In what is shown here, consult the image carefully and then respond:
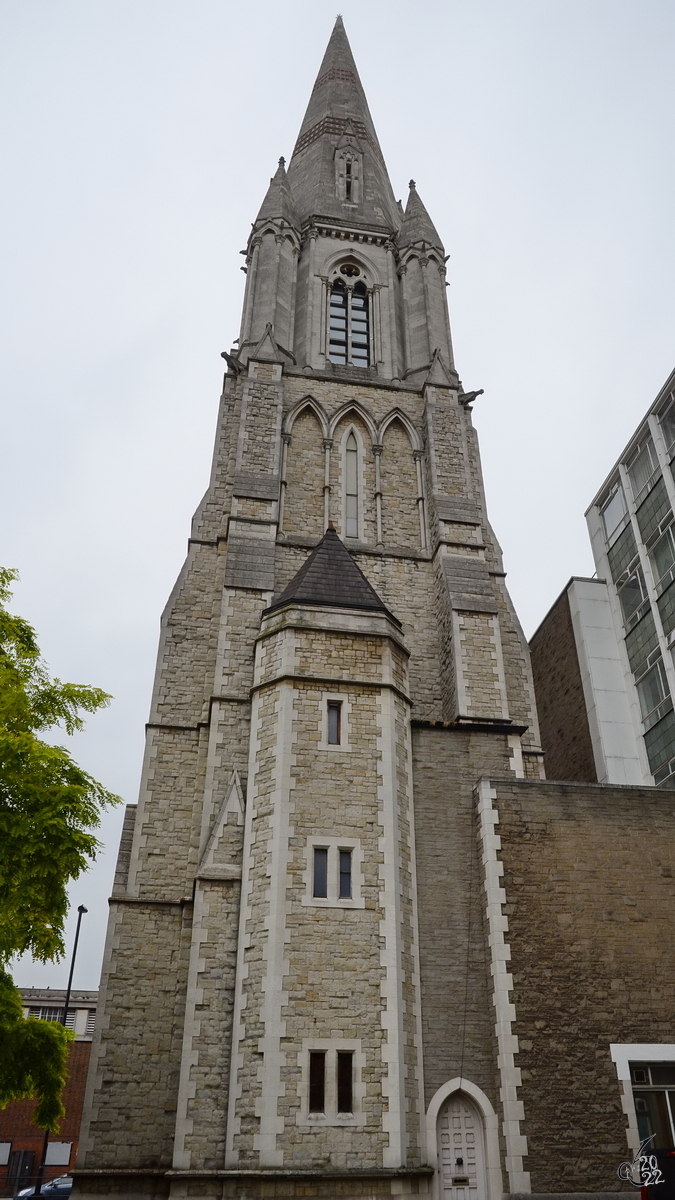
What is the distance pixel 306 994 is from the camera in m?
14.7

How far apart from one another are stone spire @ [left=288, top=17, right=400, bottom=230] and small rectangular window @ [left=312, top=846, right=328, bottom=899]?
24.6 meters

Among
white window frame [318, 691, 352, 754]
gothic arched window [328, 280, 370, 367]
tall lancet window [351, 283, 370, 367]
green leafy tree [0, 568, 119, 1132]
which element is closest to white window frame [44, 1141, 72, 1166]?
green leafy tree [0, 568, 119, 1132]

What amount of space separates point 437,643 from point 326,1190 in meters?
12.4

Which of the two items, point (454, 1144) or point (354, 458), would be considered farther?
point (354, 458)

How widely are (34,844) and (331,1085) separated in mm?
6231

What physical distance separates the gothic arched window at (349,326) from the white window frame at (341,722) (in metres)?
14.8

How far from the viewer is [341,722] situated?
57.6 feet

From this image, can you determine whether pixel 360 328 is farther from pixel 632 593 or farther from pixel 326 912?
pixel 326 912

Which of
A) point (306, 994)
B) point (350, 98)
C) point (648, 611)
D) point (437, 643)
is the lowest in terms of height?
point (306, 994)

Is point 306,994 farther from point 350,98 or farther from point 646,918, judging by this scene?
point 350,98

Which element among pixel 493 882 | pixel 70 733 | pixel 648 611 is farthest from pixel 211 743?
pixel 648 611

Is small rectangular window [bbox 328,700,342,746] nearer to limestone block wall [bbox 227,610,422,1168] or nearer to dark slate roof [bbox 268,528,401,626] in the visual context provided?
limestone block wall [bbox 227,610,422,1168]

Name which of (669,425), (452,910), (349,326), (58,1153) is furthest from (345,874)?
(58,1153)

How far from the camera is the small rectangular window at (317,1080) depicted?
14.1 metres
